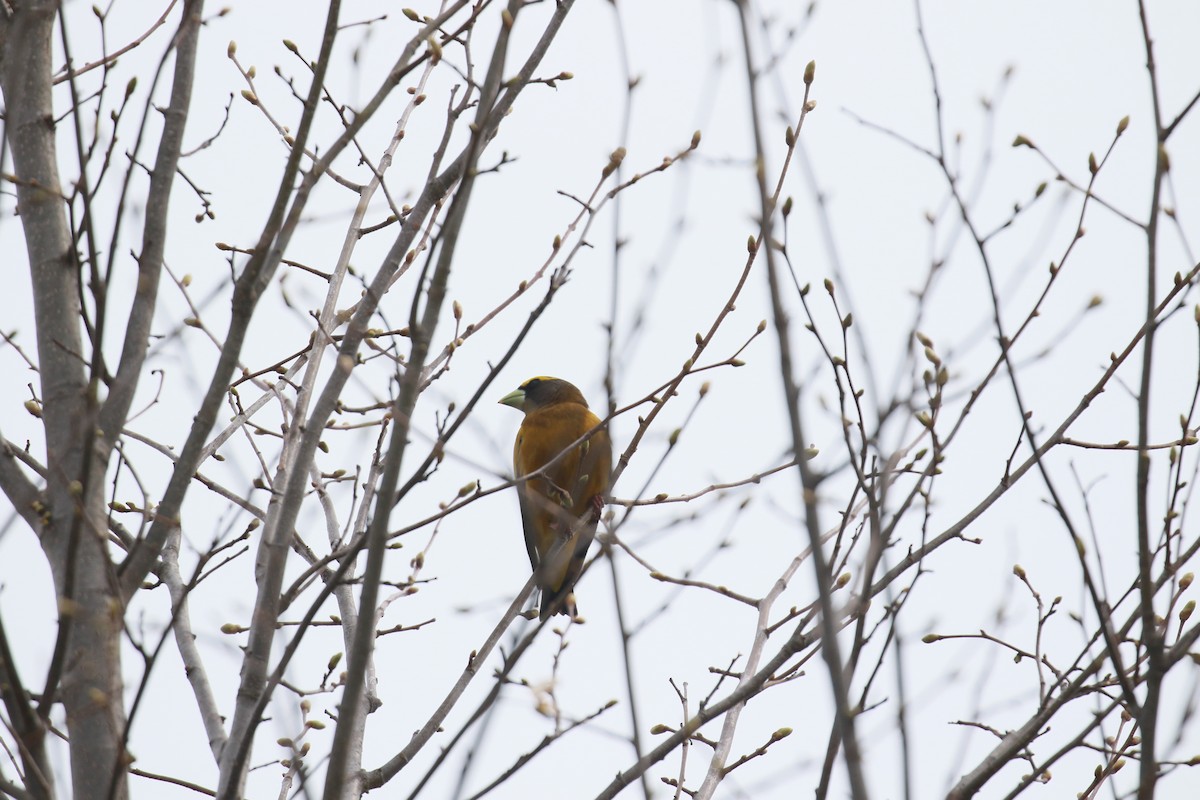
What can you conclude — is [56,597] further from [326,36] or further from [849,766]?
[849,766]

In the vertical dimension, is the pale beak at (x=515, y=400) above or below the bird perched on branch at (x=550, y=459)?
above

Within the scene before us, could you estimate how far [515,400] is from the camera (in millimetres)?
8109

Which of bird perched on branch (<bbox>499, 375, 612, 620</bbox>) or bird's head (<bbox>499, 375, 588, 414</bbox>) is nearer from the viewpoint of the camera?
bird perched on branch (<bbox>499, 375, 612, 620</bbox>)

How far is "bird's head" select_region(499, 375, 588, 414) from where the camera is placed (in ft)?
25.6

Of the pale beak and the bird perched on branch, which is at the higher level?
the pale beak

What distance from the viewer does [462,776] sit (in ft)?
8.34

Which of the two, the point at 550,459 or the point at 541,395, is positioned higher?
the point at 541,395

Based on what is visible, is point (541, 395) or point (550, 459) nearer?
point (550, 459)

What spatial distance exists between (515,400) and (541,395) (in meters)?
0.23

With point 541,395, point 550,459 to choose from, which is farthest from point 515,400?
point 550,459

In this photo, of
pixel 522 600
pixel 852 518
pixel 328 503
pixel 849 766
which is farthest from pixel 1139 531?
pixel 328 503

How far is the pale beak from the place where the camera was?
26.6ft

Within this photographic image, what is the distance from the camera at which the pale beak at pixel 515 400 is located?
811cm

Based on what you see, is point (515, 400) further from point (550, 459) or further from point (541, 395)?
point (550, 459)
